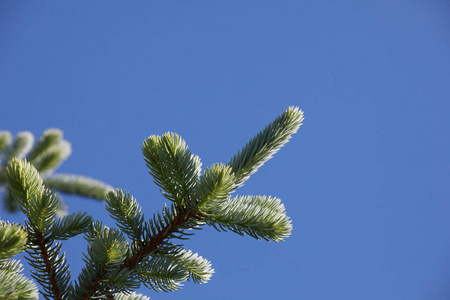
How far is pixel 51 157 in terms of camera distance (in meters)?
5.51

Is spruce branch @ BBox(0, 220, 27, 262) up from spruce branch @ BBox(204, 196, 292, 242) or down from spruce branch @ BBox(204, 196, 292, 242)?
down

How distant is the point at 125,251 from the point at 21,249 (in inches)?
→ 10.7

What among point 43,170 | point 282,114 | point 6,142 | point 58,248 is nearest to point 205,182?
point 282,114

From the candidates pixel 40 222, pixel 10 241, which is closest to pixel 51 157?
pixel 40 222

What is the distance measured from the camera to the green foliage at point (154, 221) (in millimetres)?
1190

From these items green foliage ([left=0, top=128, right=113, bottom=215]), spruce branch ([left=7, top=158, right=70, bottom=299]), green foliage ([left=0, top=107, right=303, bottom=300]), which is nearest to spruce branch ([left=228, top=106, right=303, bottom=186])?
green foliage ([left=0, top=107, right=303, bottom=300])

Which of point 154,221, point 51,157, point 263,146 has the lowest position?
point 154,221

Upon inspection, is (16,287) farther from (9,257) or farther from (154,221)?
(154,221)

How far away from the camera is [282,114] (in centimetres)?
143

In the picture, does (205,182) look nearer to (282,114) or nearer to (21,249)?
(282,114)

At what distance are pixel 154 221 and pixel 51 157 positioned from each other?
4682 millimetres

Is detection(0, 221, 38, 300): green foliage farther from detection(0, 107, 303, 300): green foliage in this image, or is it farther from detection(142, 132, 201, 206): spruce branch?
detection(142, 132, 201, 206): spruce branch

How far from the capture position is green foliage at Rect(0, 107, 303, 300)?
1190mm

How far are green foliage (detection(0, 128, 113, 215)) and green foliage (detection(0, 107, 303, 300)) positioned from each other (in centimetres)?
442
